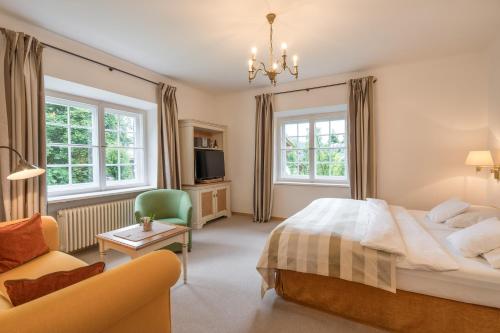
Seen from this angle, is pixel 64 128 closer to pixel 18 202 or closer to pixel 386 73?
pixel 18 202

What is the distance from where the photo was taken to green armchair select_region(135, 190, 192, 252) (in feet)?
10.6

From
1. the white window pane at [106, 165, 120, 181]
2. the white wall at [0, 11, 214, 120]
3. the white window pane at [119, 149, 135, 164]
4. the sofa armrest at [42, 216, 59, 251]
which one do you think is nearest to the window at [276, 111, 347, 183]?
the white wall at [0, 11, 214, 120]

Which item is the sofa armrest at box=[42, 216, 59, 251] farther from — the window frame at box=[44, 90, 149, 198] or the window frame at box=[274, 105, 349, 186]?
the window frame at box=[274, 105, 349, 186]

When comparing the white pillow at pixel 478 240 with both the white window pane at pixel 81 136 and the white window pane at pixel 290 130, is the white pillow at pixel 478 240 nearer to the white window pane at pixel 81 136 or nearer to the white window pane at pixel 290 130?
the white window pane at pixel 290 130

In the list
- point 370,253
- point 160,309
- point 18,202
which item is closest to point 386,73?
point 370,253

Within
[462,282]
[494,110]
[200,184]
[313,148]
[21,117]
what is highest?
[494,110]

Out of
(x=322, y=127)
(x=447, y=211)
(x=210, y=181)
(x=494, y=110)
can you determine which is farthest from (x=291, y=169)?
(x=494, y=110)

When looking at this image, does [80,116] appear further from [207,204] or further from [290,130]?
[290,130]

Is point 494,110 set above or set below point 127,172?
above

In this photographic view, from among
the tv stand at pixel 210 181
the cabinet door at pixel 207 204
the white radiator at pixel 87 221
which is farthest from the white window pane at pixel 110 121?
the cabinet door at pixel 207 204

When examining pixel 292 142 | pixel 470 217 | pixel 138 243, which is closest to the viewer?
pixel 138 243

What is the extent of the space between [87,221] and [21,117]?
55.4 inches

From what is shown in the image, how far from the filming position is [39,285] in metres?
0.99

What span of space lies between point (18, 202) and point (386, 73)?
16.8ft
